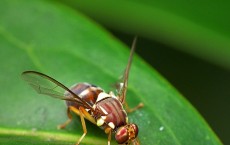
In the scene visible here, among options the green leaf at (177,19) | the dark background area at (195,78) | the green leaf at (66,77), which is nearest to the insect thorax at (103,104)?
the green leaf at (66,77)

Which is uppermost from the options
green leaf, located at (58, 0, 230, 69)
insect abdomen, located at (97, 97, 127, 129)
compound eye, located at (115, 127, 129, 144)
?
green leaf, located at (58, 0, 230, 69)

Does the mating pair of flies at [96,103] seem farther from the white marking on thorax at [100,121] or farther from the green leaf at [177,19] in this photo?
the green leaf at [177,19]

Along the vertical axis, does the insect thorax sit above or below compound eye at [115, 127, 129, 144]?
above

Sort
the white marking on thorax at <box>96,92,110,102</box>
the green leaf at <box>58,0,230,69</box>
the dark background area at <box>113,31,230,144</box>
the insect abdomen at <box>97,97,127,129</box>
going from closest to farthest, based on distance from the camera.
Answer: the insect abdomen at <box>97,97,127,129</box> < the white marking on thorax at <box>96,92,110,102</box> < the green leaf at <box>58,0,230,69</box> < the dark background area at <box>113,31,230,144</box>

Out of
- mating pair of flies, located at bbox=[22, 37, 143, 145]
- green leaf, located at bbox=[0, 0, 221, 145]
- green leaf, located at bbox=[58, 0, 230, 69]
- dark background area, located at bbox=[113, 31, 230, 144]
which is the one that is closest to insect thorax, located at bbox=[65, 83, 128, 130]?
mating pair of flies, located at bbox=[22, 37, 143, 145]

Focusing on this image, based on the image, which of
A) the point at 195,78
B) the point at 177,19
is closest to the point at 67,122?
the point at 177,19

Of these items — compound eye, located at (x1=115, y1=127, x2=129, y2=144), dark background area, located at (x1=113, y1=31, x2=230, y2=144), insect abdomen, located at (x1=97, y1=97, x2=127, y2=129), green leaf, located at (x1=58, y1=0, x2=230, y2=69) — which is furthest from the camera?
dark background area, located at (x1=113, y1=31, x2=230, y2=144)

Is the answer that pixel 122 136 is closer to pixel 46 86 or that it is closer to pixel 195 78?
pixel 46 86

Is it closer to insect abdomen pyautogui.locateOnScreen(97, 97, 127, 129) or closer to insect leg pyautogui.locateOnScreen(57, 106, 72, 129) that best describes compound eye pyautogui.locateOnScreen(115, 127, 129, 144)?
insect abdomen pyautogui.locateOnScreen(97, 97, 127, 129)
